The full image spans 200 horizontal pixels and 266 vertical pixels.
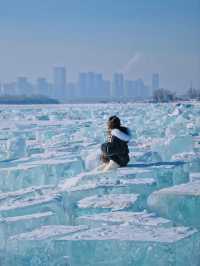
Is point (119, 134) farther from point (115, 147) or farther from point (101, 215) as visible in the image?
point (101, 215)

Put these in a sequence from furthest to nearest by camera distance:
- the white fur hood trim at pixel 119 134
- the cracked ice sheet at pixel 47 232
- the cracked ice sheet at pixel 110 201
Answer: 1. the white fur hood trim at pixel 119 134
2. the cracked ice sheet at pixel 110 201
3. the cracked ice sheet at pixel 47 232

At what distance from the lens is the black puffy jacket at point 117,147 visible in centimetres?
483

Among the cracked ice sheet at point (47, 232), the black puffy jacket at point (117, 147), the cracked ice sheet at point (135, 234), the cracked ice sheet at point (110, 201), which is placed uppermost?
the black puffy jacket at point (117, 147)

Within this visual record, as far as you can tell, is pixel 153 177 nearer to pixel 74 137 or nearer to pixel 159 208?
pixel 159 208

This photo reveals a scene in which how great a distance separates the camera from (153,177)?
184 inches

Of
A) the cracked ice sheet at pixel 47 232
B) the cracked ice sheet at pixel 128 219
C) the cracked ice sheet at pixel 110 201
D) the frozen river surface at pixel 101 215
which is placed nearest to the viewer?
the frozen river surface at pixel 101 215

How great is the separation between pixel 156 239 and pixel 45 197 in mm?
1317

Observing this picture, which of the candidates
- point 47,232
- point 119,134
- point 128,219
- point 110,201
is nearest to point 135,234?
point 128,219

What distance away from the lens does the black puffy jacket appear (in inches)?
190

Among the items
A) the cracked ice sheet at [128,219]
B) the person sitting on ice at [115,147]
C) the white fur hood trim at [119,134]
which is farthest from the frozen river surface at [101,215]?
the white fur hood trim at [119,134]

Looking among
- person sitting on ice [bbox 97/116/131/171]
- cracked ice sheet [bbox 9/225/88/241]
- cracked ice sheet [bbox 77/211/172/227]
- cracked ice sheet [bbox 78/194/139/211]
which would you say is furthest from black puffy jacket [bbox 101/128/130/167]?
cracked ice sheet [bbox 9/225/88/241]

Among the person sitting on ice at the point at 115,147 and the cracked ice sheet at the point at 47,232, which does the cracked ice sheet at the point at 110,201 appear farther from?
the person sitting on ice at the point at 115,147

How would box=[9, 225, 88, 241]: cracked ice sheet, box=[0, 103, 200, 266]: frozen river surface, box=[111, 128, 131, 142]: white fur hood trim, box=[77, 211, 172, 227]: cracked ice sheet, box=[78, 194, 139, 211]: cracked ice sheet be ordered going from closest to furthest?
1. box=[0, 103, 200, 266]: frozen river surface
2. box=[9, 225, 88, 241]: cracked ice sheet
3. box=[77, 211, 172, 227]: cracked ice sheet
4. box=[78, 194, 139, 211]: cracked ice sheet
5. box=[111, 128, 131, 142]: white fur hood trim

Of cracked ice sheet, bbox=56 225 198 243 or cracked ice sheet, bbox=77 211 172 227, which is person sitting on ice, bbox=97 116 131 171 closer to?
cracked ice sheet, bbox=77 211 172 227
